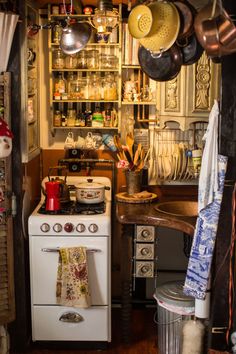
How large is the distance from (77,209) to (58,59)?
1.13m

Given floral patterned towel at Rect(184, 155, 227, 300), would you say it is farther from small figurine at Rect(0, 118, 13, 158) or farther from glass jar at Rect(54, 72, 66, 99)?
glass jar at Rect(54, 72, 66, 99)

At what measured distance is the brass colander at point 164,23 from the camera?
2.36 meters

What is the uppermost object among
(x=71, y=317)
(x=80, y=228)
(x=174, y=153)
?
(x=174, y=153)

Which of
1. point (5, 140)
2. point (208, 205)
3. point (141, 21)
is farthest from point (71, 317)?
point (141, 21)

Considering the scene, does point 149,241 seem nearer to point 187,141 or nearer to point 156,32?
point 187,141

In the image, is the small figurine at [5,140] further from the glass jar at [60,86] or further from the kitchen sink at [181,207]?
the kitchen sink at [181,207]

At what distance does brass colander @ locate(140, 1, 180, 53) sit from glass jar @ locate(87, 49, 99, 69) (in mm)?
1464

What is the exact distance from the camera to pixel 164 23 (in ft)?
7.74

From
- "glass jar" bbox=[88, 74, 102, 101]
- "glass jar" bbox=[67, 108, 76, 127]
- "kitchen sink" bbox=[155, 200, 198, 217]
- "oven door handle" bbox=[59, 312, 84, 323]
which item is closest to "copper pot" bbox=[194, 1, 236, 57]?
"kitchen sink" bbox=[155, 200, 198, 217]

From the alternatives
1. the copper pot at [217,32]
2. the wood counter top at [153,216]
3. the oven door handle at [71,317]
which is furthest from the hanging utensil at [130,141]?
the copper pot at [217,32]

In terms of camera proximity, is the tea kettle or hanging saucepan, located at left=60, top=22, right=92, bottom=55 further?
the tea kettle

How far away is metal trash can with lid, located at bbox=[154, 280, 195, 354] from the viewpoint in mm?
3129

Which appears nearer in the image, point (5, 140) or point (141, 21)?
point (141, 21)

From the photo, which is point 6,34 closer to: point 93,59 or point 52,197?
point 93,59
